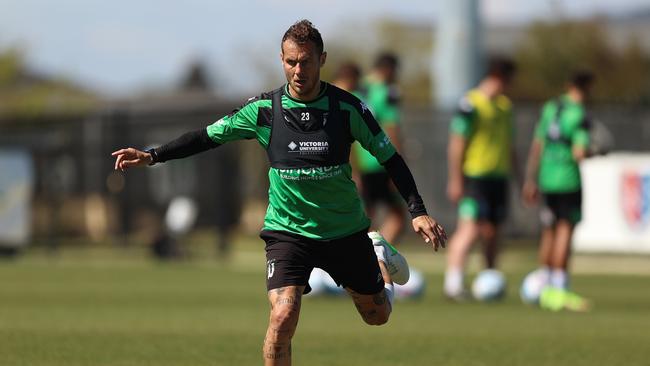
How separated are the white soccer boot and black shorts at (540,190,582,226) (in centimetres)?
644

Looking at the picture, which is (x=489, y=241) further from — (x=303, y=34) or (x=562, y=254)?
(x=303, y=34)

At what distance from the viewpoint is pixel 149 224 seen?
31.9 metres

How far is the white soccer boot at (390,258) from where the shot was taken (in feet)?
29.6

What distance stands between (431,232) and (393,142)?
27.5 feet

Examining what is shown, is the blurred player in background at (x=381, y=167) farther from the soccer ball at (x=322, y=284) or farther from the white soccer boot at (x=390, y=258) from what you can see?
the white soccer boot at (x=390, y=258)

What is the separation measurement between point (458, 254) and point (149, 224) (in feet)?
55.8

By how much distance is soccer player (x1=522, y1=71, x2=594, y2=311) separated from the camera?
15.2m

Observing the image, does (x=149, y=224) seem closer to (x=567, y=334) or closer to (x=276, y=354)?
(x=567, y=334)

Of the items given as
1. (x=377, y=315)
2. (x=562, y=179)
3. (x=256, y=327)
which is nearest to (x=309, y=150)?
(x=377, y=315)

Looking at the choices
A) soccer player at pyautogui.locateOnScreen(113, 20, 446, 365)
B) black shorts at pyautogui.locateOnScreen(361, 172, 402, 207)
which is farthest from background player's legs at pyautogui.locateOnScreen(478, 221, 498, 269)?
soccer player at pyautogui.locateOnScreen(113, 20, 446, 365)

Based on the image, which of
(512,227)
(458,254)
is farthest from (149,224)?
(458,254)

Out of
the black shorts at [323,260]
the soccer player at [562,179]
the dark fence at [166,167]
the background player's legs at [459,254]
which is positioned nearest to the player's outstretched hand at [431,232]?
the black shorts at [323,260]

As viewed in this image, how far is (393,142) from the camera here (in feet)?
53.6

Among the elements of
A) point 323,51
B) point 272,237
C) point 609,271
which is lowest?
point 609,271
